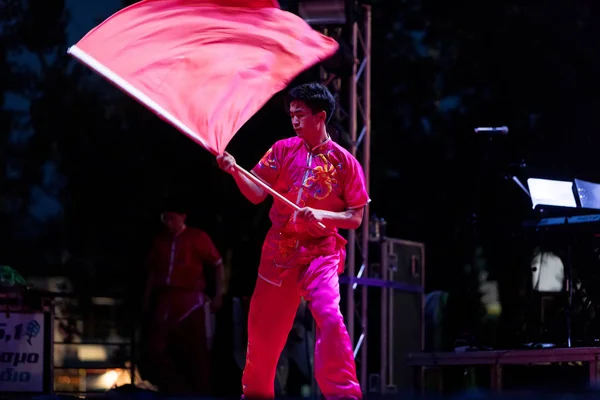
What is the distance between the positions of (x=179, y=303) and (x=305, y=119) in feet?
15.0

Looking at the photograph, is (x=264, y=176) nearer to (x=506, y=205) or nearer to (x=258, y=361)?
(x=258, y=361)

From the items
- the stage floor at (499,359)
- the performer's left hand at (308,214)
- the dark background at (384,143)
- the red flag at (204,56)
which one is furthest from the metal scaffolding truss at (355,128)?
the performer's left hand at (308,214)

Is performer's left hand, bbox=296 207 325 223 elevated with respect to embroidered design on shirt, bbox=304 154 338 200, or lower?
lower

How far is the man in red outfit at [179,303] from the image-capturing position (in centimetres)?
1008

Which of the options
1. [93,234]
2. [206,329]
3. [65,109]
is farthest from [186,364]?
[65,109]

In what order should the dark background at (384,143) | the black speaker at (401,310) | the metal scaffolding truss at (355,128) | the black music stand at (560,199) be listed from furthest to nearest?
the dark background at (384,143) < the black speaker at (401,310) < the metal scaffolding truss at (355,128) < the black music stand at (560,199)

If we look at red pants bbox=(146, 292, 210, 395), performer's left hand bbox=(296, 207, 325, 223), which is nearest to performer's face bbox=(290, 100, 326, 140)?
performer's left hand bbox=(296, 207, 325, 223)

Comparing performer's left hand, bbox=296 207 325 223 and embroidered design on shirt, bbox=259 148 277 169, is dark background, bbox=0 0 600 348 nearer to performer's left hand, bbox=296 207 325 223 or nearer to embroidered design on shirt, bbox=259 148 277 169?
embroidered design on shirt, bbox=259 148 277 169

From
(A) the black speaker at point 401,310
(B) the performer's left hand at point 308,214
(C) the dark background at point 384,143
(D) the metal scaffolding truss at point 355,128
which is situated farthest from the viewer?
(C) the dark background at point 384,143

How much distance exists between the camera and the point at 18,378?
8562 millimetres

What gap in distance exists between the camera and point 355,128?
948 centimetres

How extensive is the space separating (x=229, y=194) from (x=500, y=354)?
3886 mm

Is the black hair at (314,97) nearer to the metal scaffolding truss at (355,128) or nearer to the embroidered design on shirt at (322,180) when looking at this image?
the embroidered design on shirt at (322,180)

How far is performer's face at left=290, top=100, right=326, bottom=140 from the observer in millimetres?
5965
